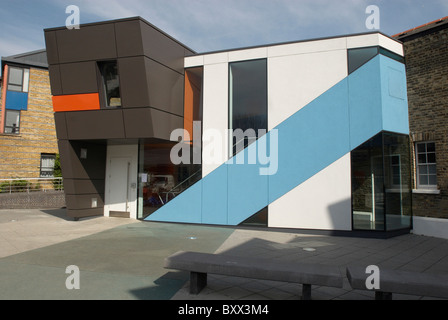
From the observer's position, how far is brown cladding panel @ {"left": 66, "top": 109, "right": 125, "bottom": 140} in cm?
1059

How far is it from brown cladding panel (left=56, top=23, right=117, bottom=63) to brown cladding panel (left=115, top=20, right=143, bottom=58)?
21 centimetres

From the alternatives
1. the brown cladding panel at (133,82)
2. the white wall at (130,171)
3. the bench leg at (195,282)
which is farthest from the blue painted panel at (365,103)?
the white wall at (130,171)

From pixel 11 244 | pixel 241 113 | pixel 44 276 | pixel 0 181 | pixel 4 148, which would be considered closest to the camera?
pixel 44 276

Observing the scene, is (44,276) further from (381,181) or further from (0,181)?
(0,181)

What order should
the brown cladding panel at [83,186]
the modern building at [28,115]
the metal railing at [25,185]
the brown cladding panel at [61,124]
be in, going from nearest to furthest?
the brown cladding panel at [61,124]
the brown cladding panel at [83,186]
the metal railing at [25,185]
the modern building at [28,115]

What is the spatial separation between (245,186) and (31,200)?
1223cm

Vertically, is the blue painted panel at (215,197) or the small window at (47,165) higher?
the small window at (47,165)

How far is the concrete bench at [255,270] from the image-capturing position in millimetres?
4134

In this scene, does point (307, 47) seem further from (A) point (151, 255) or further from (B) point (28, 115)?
(B) point (28, 115)

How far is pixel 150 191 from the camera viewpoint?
12414 mm

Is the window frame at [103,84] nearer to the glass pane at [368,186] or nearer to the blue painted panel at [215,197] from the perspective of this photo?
the blue painted panel at [215,197]

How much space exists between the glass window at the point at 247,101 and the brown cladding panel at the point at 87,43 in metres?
4.07

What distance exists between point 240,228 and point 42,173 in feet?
59.5
